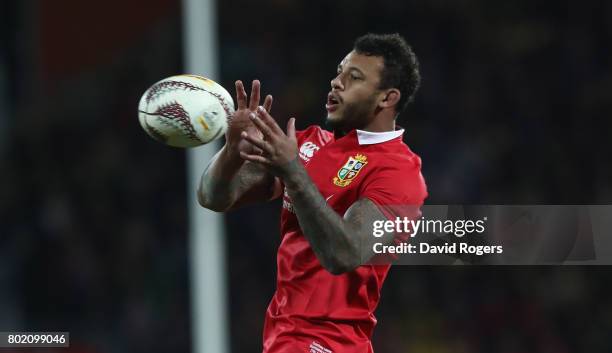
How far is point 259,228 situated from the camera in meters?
8.65

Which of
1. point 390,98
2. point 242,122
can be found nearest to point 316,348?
point 242,122

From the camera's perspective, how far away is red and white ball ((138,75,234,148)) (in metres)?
3.88

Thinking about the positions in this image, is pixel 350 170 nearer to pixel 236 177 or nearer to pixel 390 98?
pixel 390 98

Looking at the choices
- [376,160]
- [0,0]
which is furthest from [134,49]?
[376,160]

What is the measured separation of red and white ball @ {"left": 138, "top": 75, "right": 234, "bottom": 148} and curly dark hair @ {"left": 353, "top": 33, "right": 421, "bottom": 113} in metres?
0.58

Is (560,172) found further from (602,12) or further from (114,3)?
(114,3)

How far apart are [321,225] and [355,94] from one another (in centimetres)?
71

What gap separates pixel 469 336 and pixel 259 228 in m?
1.94

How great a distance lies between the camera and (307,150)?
409 centimetres

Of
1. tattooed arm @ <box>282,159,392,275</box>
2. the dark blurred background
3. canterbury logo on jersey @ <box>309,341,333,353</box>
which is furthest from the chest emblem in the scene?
the dark blurred background

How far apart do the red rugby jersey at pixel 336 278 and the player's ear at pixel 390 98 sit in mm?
200

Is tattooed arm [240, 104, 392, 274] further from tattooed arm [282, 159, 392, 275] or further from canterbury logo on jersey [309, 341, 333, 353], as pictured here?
canterbury logo on jersey [309, 341, 333, 353]

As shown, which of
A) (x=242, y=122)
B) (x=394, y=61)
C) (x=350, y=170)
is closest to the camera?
(x=350, y=170)

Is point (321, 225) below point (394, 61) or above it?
below
